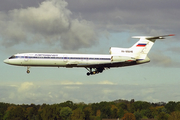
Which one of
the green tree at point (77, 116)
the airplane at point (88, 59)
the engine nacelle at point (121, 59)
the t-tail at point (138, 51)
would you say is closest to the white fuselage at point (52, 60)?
the airplane at point (88, 59)

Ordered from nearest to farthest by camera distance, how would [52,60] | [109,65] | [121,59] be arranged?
[52,60]
[121,59]
[109,65]

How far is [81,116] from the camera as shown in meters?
178

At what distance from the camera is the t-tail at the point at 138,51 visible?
93000 millimetres

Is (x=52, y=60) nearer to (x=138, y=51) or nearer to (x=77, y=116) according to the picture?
(x=138, y=51)

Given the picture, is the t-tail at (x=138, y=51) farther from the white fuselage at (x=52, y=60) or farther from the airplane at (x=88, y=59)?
the white fuselage at (x=52, y=60)

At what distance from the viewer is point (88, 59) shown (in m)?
89.6

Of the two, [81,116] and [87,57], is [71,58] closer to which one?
[87,57]

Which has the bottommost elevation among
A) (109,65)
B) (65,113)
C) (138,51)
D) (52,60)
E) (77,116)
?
(77,116)

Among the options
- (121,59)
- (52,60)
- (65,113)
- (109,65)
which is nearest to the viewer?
(52,60)

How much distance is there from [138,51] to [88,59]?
1432cm

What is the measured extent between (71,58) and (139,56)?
698 inches

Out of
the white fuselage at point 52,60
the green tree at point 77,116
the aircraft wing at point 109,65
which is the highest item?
the white fuselage at point 52,60

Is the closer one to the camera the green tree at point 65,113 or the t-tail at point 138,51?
the t-tail at point 138,51

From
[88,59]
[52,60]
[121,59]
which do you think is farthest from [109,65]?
[52,60]
